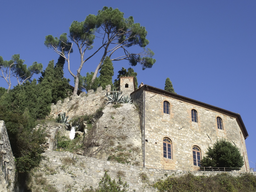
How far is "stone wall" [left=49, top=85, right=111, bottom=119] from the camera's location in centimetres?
3012

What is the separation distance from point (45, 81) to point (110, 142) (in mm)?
17958

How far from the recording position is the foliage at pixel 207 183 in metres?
18.3

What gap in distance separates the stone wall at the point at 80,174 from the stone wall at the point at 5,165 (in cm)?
241

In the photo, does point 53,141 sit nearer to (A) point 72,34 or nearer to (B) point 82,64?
(B) point 82,64

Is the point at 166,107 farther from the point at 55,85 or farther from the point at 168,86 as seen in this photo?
the point at 55,85

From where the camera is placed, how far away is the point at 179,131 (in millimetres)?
24922

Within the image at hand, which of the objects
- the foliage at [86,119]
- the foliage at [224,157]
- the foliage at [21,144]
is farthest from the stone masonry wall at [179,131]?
the foliage at [21,144]

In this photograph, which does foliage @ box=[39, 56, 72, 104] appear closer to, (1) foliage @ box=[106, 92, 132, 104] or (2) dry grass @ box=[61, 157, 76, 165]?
(1) foliage @ box=[106, 92, 132, 104]

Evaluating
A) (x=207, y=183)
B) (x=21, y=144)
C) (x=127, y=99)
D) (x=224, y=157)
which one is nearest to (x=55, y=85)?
(x=127, y=99)

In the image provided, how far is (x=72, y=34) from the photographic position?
4128 centimetres

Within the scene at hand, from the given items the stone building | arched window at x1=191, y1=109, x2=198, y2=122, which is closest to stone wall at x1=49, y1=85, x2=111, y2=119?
the stone building

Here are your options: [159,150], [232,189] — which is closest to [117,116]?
[159,150]

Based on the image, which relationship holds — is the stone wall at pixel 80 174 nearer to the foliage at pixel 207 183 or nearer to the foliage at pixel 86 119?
the foliage at pixel 207 183

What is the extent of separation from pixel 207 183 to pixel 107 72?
74.2ft
